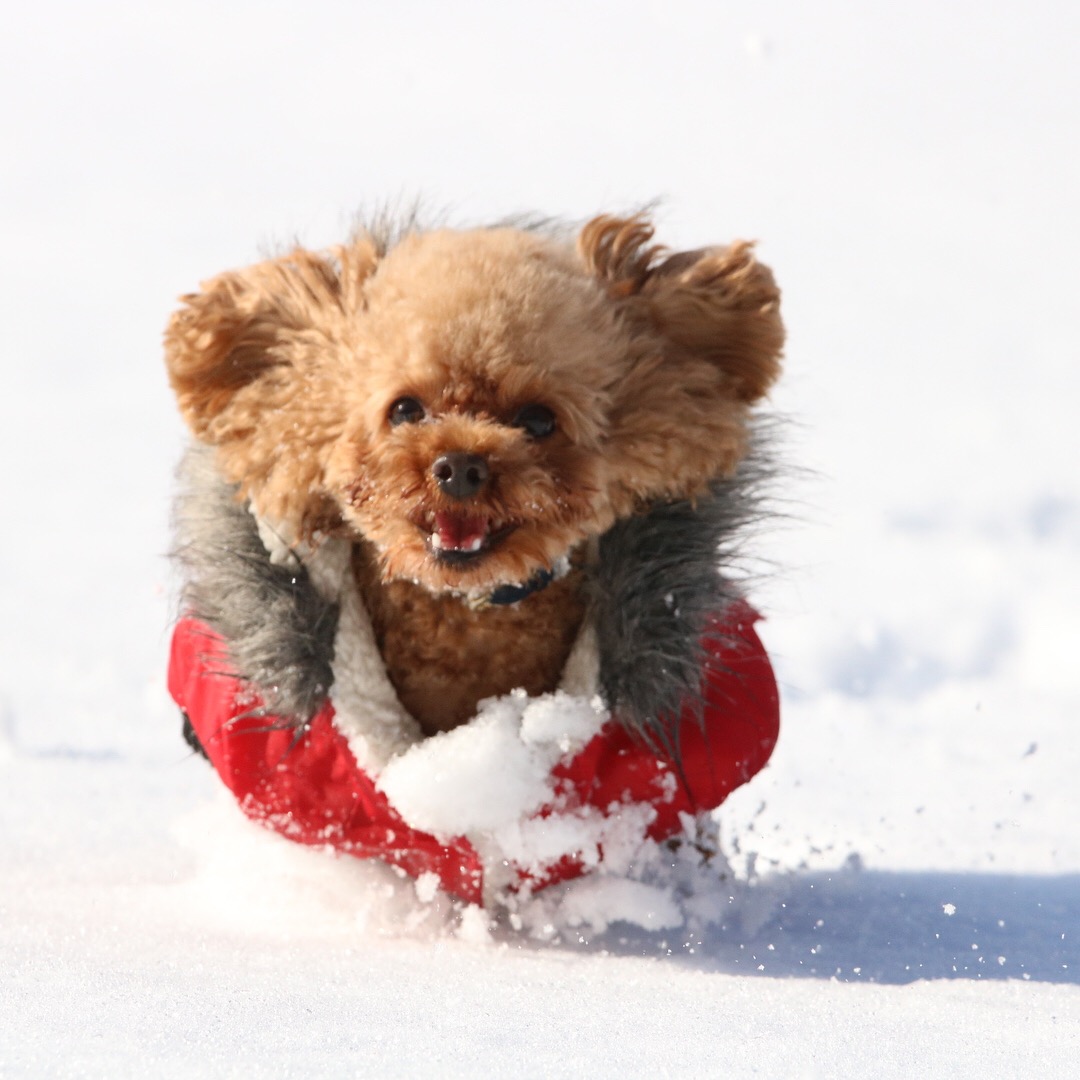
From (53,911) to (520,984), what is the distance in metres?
0.70

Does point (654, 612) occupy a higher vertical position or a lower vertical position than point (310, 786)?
higher

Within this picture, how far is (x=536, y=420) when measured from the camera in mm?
1828

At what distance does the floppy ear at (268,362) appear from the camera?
194 cm

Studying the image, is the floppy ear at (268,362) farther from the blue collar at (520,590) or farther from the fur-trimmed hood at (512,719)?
the blue collar at (520,590)

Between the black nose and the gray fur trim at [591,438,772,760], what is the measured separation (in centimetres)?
34

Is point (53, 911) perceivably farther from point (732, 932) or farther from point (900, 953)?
point (900, 953)

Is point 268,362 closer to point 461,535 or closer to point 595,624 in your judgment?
point 461,535

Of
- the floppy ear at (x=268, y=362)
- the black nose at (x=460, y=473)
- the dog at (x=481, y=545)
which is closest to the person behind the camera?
the black nose at (x=460, y=473)

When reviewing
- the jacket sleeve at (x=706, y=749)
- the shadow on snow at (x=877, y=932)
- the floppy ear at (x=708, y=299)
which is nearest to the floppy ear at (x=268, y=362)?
the floppy ear at (x=708, y=299)

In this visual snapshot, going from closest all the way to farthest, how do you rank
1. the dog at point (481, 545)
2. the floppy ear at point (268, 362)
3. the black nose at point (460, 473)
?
1. the black nose at point (460, 473)
2. the dog at point (481, 545)
3. the floppy ear at point (268, 362)

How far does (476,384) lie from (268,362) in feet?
1.16

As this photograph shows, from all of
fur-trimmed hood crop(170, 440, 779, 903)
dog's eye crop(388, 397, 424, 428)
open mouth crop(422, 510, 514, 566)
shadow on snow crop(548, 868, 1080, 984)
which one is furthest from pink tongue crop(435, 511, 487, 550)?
shadow on snow crop(548, 868, 1080, 984)

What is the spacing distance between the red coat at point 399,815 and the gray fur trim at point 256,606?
0.11 ft

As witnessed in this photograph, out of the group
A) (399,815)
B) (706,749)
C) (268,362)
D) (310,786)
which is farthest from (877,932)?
(268,362)
